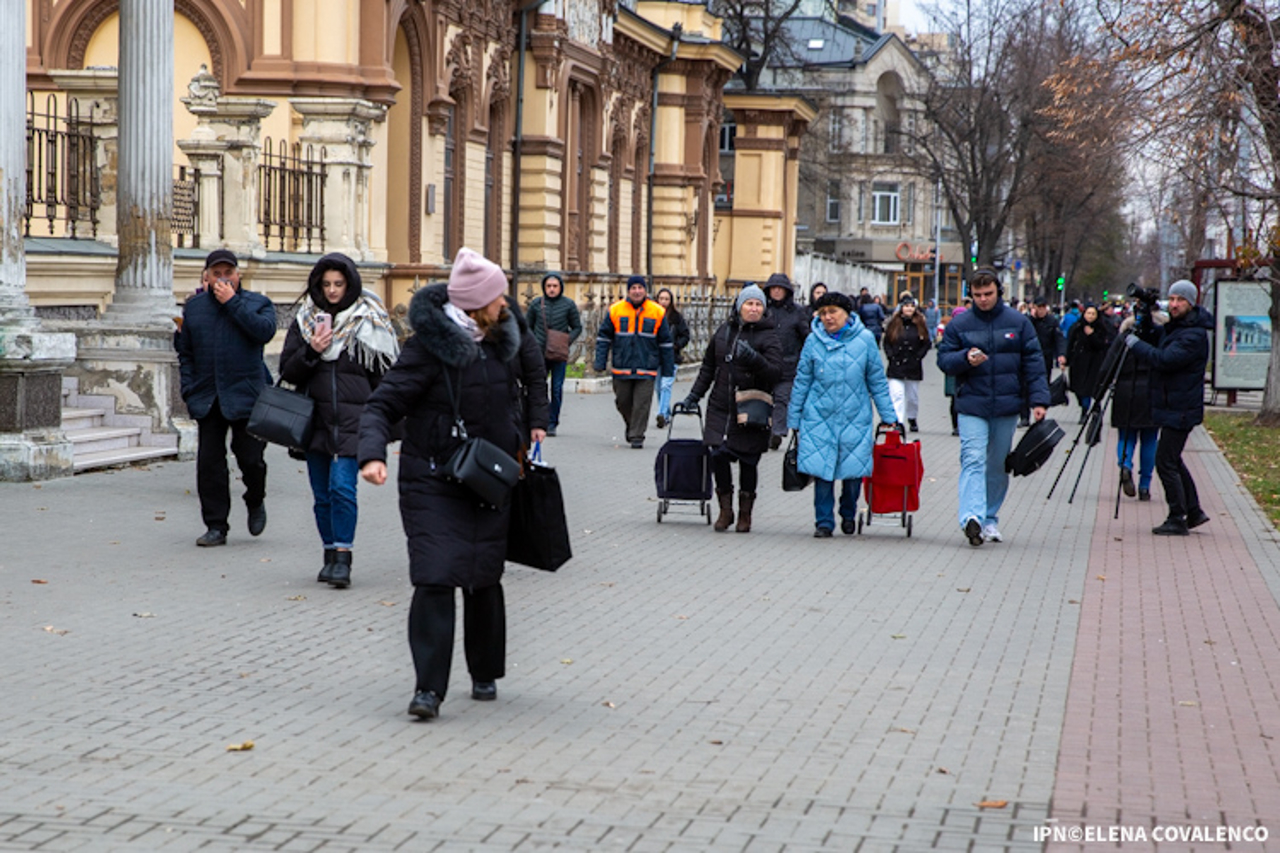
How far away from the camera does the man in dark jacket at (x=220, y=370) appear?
441 inches

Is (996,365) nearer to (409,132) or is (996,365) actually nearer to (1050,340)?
(1050,340)

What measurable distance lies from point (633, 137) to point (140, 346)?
1192 inches

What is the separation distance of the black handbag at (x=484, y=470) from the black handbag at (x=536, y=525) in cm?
27

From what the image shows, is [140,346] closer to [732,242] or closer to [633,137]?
[633,137]

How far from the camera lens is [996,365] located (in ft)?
40.4

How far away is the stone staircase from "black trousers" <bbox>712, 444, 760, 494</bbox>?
5259 mm

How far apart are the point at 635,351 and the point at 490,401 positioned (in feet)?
41.7

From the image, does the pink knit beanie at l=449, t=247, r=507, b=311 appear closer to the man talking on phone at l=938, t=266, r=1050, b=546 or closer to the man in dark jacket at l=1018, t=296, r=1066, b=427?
the man talking on phone at l=938, t=266, r=1050, b=546

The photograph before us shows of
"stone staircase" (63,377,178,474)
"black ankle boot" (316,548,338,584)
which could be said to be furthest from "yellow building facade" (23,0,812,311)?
"black ankle boot" (316,548,338,584)

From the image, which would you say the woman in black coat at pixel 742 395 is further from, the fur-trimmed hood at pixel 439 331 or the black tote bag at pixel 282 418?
the fur-trimmed hood at pixel 439 331

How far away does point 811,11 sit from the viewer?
359ft

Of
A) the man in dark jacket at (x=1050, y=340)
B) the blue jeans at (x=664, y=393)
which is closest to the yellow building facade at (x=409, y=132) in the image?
the blue jeans at (x=664, y=393)

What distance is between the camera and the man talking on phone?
1229cm

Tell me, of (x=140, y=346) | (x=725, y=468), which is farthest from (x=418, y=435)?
(x=140, y=346)
